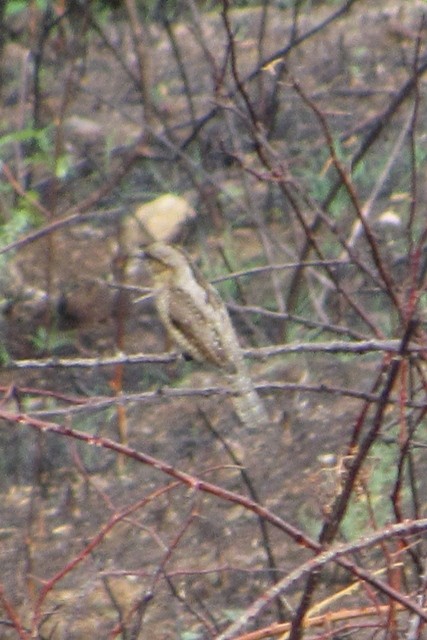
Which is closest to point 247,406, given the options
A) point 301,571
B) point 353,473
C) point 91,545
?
point 91,545

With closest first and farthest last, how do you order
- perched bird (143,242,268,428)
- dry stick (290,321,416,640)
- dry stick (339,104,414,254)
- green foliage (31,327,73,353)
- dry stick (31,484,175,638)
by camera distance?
Result: dry stick (290,321,416,640) < dry stick (31,484,175,638) < perched bird (143,242,268,428) < dry stick (339,104,414,254) < green foliage (31,327,73,353)

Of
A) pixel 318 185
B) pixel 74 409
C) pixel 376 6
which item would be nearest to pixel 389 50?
pixel 376 6

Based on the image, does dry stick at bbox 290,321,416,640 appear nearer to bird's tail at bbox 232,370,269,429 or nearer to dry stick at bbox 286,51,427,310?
dry stick at bbox 286,51,427,310

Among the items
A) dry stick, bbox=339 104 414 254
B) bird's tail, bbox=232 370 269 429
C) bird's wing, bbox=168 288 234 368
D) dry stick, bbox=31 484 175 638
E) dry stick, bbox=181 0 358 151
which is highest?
dry stick, bbox=181 0 358 151

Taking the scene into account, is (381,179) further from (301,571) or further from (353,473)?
(301,571)

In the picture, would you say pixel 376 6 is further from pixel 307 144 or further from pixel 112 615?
pixel 112 615

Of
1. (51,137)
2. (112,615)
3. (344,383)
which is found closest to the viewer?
(112,615)

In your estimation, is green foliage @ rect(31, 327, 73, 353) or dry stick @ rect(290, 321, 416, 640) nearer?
dry stick @ rect(290, 321, 416, 640)

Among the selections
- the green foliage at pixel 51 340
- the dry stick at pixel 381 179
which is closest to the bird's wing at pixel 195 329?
the dry stick at pixel 381 179

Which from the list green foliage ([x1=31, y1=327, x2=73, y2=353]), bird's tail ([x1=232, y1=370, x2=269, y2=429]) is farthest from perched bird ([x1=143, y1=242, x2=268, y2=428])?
green foliage ([x1=31, y1=327, x2=73, y2=353])
